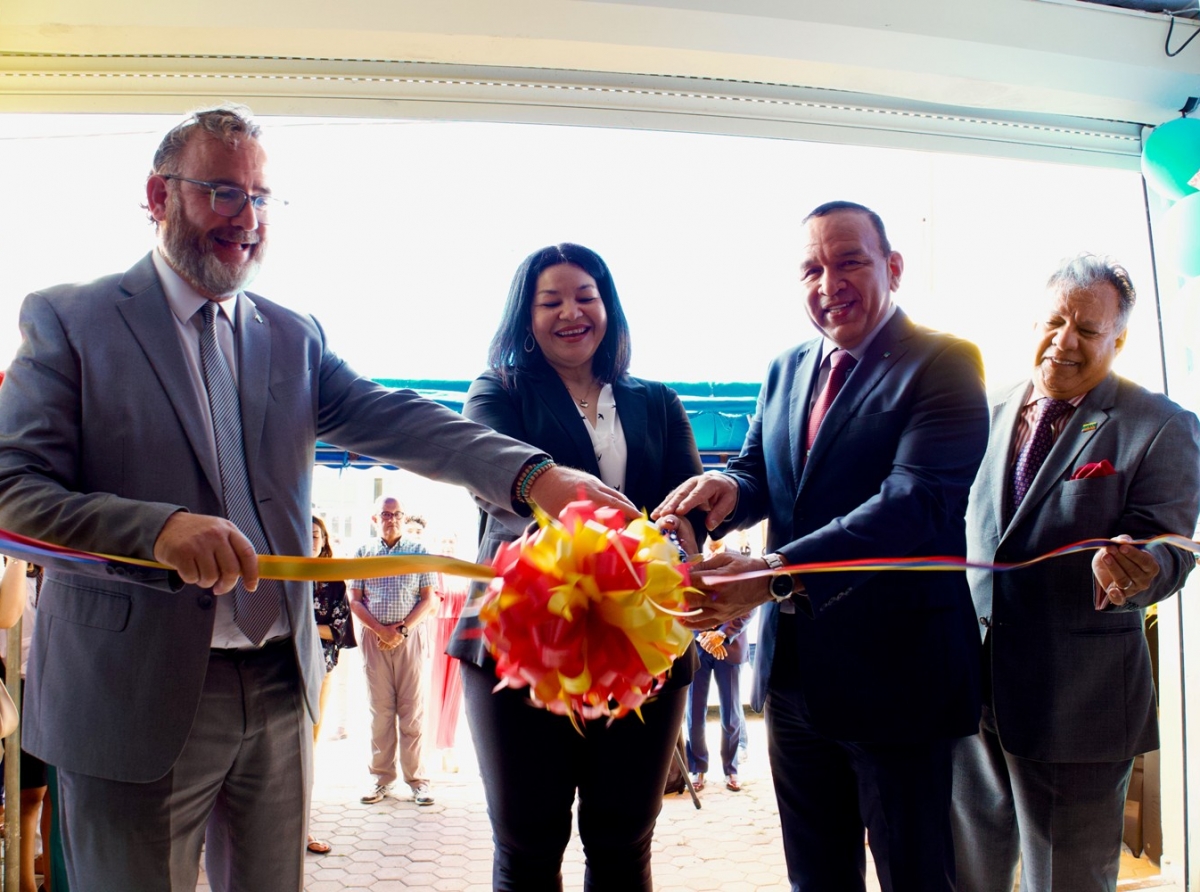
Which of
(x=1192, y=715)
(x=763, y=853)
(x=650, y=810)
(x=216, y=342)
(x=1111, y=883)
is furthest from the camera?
(x=763, y=853)

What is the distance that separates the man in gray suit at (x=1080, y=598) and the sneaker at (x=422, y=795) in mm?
4462

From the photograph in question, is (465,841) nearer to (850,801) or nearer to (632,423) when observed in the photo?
(850,801)

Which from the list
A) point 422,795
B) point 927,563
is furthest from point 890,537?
point 422,795

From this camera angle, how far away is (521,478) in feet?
5.49

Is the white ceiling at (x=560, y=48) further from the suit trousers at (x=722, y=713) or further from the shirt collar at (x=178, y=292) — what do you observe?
the suit trousers at (x=722, y=713)

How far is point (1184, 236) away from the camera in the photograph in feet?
10.5

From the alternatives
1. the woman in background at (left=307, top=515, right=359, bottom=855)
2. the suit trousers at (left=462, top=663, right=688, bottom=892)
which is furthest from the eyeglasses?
the woman in background at (left=307, top=515, right=359, bottom=855)

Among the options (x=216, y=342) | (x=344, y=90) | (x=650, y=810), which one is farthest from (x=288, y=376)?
(x=344, y=90)

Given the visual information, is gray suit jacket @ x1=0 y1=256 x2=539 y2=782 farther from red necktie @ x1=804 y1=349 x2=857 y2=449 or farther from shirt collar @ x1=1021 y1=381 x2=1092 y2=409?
shirt collar @ x1=1021 y1=381 x2=1092 y2=409

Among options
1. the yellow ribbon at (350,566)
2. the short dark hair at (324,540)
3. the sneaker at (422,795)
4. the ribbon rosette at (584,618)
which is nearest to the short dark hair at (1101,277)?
the ribbon rosette at (584,618)

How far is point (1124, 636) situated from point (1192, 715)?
69.8 inches

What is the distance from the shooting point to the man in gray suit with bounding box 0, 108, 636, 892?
142cm

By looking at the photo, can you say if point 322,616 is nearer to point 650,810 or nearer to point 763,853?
point 763,853

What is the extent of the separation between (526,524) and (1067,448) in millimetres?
1567
